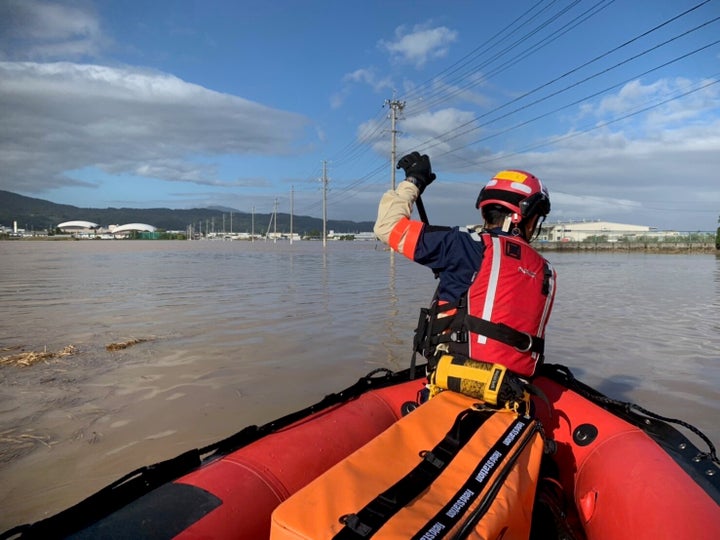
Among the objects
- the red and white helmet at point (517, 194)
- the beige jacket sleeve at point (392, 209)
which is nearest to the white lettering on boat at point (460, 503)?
the beige jacket sleeve at point (392, 209)

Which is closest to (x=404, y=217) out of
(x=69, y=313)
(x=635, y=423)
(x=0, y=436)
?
(x=635, y=423)

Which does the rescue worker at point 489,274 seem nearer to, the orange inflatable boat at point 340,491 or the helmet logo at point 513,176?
the helmet logo at point 513,176

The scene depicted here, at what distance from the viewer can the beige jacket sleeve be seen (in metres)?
2.51

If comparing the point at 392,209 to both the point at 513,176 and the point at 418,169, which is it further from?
the point at 513,176

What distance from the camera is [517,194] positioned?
8.38 ft

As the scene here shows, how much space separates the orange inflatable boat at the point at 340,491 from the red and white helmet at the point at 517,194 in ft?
3.54

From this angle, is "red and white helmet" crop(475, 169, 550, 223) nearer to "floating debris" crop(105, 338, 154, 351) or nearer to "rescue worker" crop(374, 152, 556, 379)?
"rescue worker" crop(374, 152, 556, 379)

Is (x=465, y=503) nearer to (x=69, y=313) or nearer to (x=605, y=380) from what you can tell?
(x=605, y=380)

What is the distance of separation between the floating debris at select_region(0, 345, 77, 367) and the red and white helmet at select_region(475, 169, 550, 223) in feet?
17.4

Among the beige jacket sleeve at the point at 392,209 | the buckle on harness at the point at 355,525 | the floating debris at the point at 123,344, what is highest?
the beige jacket sleeve at the point at 392,209

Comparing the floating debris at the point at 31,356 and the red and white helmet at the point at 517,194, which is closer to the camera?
the red and white helmet at the point at 517,194

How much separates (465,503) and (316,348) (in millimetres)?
5041

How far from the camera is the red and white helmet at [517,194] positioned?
100 inches

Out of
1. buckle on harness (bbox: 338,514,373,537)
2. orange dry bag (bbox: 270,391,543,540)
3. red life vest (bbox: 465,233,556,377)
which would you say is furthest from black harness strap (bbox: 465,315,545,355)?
buckle on harness (bbox: 338,514,373,537)
